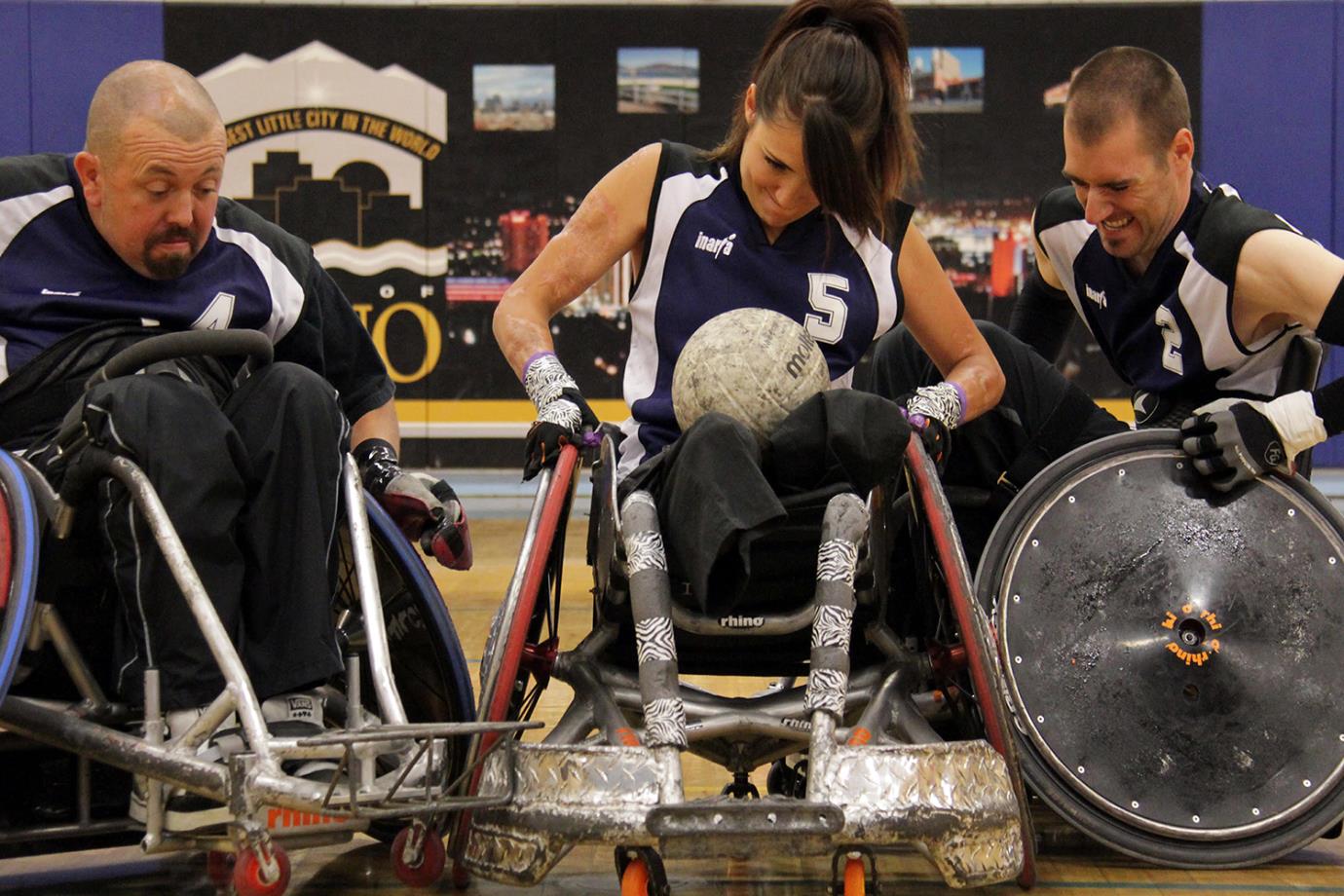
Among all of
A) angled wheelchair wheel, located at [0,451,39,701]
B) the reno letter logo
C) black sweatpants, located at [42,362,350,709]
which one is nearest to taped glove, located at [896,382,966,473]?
black sweatpants, located at [42,362,350,709]

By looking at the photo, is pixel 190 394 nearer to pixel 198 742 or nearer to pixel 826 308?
pixel 198 742

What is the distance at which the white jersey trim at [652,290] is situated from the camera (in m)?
3.11

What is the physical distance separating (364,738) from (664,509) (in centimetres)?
62

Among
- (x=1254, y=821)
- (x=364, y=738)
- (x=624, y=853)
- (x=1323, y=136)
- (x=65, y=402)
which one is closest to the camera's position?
(x=364, y=738)

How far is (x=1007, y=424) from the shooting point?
3.55 metres

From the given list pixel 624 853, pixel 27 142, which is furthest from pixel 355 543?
pixel 27 142

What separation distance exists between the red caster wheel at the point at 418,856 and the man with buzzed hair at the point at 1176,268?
1568 mm

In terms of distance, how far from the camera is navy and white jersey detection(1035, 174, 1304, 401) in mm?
3404

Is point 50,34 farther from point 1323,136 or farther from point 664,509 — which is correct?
point 664,509

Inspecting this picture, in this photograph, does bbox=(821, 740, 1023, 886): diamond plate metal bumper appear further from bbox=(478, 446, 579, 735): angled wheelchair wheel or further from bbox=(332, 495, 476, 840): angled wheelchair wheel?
bbox=(332, 495, 476, 840): angled wheelchair wheel

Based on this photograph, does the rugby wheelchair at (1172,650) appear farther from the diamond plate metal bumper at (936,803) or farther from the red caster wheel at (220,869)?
the red caster wheel at (220,869)

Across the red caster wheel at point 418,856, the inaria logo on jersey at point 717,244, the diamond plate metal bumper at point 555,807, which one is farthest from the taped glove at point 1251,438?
the red caster wheel at point 418,856

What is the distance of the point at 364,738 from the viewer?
7.25 feet

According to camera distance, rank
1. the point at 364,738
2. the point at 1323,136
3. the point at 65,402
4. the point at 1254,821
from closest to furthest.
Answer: the point at 364,738 < the point at 65,402 < the point at 1254,821 < the point at 1323,136
